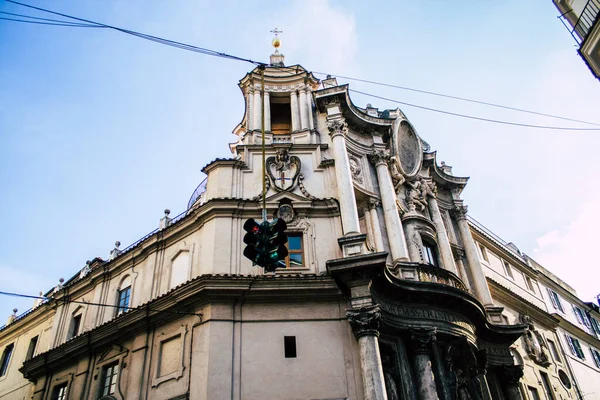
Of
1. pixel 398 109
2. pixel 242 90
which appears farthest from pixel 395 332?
pixel 242 90

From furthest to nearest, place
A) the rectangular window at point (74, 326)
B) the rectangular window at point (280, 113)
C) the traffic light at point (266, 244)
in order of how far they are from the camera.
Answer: the rectangular window at point (280, 113)
the rectangular window at point (74, 326)
the traffic light at point (266, 244)

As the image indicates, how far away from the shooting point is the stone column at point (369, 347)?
591 inches

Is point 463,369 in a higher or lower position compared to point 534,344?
lower

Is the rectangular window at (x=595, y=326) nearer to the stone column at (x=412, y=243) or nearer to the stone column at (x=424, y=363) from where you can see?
the stone column at (x=412, y=243)

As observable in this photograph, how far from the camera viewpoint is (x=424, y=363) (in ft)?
56.4

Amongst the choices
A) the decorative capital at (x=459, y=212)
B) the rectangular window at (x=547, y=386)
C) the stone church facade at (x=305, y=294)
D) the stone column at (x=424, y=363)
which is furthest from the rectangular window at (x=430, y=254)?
the rectangular window at (x=547, y=386)

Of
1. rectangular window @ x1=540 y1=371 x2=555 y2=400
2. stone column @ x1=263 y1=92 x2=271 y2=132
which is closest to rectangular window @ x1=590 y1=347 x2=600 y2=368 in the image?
rectangular window @ x1=540 y1=371 x2=555 y2=400

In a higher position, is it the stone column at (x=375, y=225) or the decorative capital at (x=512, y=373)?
the stone column at (x=375, y=225)

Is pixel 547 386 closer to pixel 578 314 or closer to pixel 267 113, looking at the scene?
pixel 578 314

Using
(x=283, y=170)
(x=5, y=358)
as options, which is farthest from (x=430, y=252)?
(x=5, y=358)

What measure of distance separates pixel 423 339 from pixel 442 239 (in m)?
7.32

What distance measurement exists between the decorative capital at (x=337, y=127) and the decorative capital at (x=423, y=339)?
9.34 metres

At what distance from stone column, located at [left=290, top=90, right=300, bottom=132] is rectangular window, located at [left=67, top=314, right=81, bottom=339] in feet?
47.7

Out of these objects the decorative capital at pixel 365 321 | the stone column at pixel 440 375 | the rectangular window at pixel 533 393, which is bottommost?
the stone column at pixel 440 375
